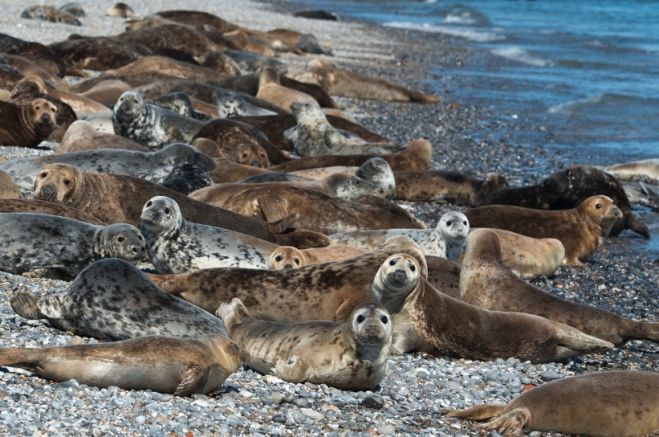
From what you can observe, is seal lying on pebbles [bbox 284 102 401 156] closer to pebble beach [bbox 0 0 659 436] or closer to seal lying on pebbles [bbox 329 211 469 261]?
pebble beach [bbox 0 0 659 436]

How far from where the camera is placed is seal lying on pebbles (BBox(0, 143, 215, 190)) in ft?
28.3

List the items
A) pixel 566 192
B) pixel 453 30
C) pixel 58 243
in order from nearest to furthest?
pixel 58 243 < pixel 566 192 < pixel 453 30

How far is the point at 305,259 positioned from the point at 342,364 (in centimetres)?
179

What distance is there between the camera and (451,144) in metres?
14.2

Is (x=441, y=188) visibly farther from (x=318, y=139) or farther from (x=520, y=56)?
(x=520, y=56)

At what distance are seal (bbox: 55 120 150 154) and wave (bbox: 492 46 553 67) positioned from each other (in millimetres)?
15676

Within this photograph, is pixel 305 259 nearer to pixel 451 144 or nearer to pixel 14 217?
pixel 14 217

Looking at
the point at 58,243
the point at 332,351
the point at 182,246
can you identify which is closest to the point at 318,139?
the point at 182,246

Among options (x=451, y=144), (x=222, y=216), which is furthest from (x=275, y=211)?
(x=451, y=144)

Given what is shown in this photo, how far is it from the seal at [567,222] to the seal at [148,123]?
3.25m

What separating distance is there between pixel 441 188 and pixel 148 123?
2834 mm

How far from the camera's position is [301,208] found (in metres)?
8.62

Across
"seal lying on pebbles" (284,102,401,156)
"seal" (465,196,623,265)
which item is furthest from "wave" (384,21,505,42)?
"seal" (465,196,623,265)

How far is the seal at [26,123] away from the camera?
10219mm
